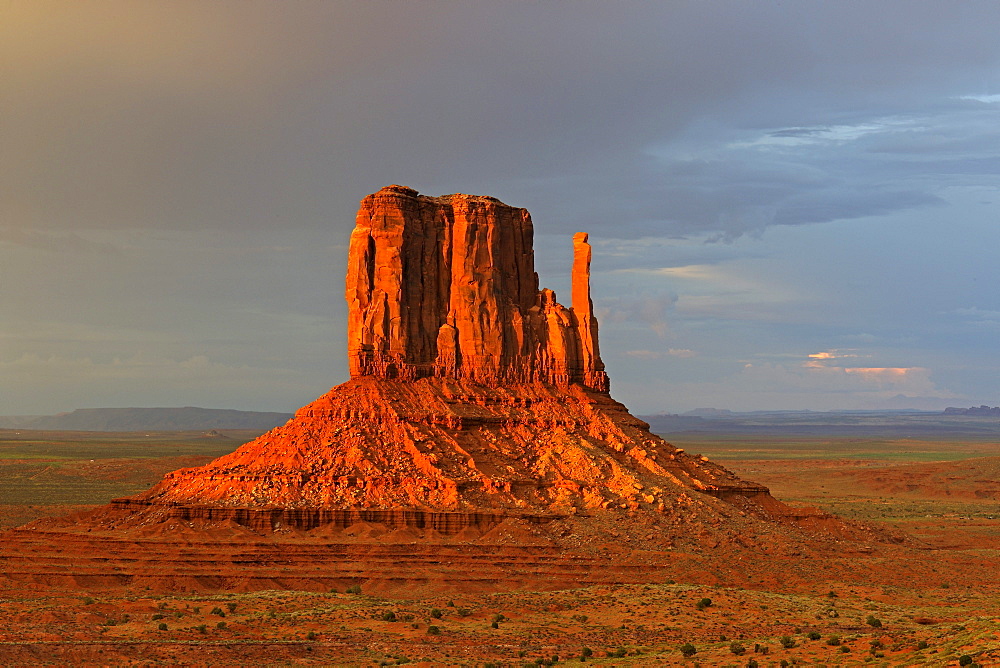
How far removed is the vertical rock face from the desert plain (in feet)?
42.3

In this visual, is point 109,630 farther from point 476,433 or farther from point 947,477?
point 947,477

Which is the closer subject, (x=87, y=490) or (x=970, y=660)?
(x=970, y=660)

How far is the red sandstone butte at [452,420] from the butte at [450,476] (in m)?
0.11

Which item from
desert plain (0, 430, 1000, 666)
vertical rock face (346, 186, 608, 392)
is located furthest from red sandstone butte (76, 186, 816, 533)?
desert plain (0, 430, 1000, 666)

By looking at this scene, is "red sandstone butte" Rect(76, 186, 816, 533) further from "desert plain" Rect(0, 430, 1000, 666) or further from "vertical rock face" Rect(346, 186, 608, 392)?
"desert plain" Rect(0, 430, 1000, 666)

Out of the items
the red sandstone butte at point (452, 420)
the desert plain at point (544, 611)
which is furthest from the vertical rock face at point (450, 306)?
the desert plain at point (544, 611)

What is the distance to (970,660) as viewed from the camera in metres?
32.0

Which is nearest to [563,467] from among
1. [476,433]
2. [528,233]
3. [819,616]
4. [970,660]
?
[476,433]

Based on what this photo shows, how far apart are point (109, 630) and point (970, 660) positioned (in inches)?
1191

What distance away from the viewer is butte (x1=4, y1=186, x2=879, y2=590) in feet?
211

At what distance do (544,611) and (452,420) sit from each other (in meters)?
19.9

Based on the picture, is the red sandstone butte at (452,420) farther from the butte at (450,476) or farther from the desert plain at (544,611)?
the desert plain at (544,611)

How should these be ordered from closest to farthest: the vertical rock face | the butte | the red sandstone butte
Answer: the butte, the red sandstone butte, the vertical rock face

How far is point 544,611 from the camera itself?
55.2 meters
